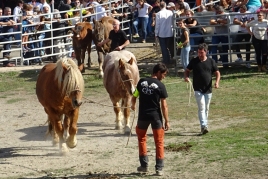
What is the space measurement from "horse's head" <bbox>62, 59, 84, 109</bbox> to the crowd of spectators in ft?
29.0

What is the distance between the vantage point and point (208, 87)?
12656 mm

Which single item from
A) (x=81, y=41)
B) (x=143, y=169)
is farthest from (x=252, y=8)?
(x=143, y=169)

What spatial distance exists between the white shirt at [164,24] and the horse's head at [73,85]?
32.9 ft

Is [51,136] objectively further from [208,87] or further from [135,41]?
[135,41]

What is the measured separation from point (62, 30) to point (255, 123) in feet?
37.4

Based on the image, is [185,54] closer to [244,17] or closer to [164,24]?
[244,17]

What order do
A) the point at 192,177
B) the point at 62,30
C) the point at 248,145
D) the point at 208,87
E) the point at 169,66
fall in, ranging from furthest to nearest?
1. the point at 62,30
2. the point at 169,66
3. the point at 208,87
4. the point at 248,145
5. the point at 192,177

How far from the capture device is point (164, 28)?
21078mm

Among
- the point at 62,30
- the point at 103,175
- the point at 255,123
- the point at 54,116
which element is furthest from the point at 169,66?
the point at 103,175

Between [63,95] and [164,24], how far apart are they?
1009 centimetres

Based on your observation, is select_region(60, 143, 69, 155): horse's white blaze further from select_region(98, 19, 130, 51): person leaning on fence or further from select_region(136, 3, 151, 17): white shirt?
select_region(136, 3, 151, 17): white shirt

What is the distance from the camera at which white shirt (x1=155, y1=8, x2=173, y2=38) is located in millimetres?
21047

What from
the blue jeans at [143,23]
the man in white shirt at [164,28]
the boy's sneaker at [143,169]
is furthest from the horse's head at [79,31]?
the boy's sneaker at [143,169]

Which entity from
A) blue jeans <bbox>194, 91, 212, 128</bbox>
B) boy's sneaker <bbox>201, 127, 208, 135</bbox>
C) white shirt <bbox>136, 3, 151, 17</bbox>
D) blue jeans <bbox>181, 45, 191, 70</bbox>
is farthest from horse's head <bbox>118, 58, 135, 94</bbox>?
white shirt <bbox>136, 3, 151, 17</bbox>
